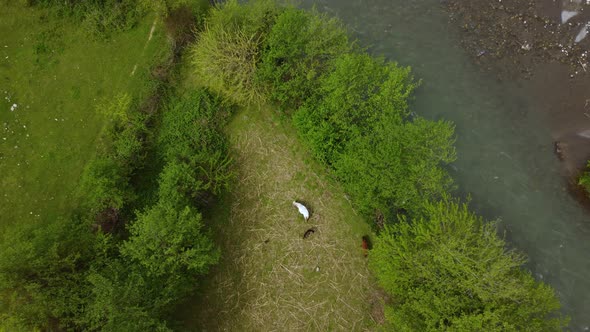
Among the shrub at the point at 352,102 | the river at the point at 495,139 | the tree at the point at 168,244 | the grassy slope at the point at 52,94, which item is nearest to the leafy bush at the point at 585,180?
the river at the point at 495,139

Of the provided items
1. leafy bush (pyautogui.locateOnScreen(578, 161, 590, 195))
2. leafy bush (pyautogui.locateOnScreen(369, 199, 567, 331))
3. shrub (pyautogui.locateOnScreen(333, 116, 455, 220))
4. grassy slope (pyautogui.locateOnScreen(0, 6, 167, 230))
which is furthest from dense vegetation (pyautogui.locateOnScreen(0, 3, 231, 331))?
leafy bush (pyautogui.locateOnScreen(578, 161, 590, 195))

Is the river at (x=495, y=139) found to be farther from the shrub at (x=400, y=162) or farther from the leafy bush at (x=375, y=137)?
the shrub at (x=400, y=162)

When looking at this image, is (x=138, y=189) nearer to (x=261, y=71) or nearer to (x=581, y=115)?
(x=261, y=71)

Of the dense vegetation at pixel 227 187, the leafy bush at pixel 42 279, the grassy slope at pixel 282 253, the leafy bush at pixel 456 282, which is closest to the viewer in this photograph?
the leafy bush at pixel 456 282

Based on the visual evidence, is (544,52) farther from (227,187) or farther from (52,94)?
(52,94)

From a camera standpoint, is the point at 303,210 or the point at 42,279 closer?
the point at 42,279

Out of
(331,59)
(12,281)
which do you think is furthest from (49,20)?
(331,59)

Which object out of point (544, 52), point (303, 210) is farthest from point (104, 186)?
point (544, 52)
